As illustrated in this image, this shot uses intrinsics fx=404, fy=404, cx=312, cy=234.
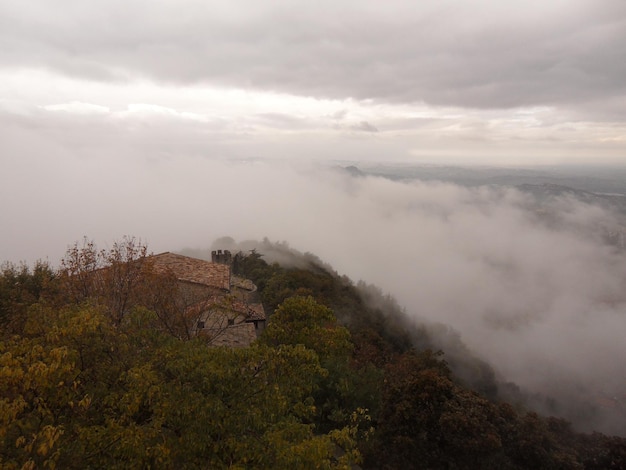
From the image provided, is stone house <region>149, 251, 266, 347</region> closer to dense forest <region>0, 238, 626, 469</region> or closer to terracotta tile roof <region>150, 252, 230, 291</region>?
terracotta tile roof <region>150, 252, 230, 291</region>

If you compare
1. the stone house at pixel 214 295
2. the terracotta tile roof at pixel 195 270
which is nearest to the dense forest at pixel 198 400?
the stone house at pixel 214 295

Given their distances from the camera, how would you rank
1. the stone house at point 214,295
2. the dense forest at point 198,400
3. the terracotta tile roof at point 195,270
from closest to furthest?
the dense forest at point 198,400, the stone house at point 214,295, the terracotta tile roof at point 195,270

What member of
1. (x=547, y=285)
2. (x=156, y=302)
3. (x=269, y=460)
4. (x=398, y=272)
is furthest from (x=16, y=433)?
(x=547, y=285)

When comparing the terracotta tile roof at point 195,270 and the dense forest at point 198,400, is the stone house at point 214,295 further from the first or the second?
the dense forest at point 198,400

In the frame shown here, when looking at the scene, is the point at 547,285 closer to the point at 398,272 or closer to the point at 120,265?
the point at 398,272

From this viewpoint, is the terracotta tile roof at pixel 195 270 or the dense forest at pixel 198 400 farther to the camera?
the terracotta tile roof at pixel 195 270

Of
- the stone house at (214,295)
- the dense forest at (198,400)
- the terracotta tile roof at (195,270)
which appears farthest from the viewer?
the terracotta tile roof at (195,270)

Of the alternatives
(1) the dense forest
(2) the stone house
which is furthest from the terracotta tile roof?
(1) the dense forest

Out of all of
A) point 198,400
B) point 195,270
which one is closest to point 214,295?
point 195,270
